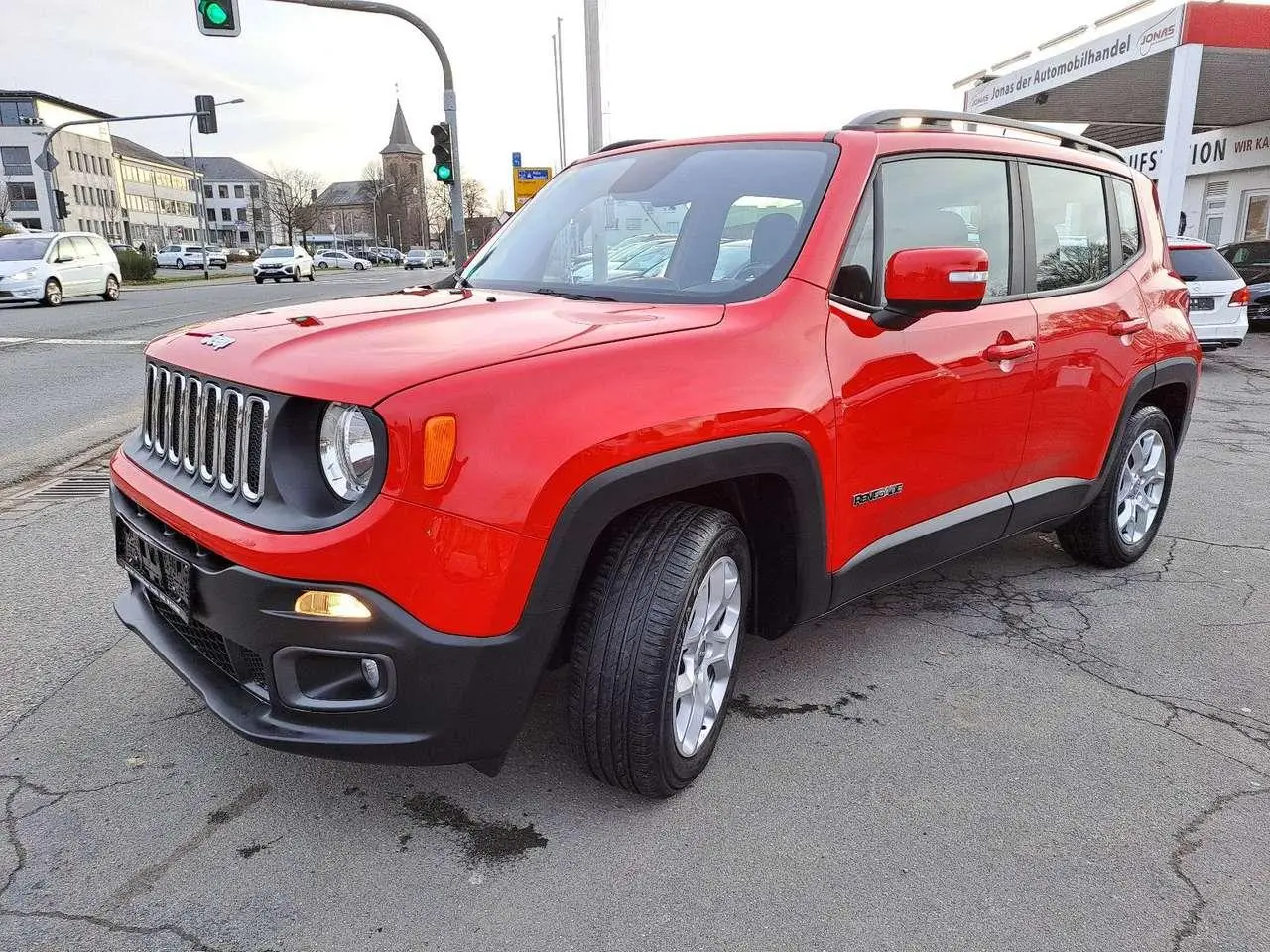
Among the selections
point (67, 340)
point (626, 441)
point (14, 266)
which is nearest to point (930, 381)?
point (626, 441)

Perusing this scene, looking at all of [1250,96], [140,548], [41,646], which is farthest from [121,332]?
[1250,96]

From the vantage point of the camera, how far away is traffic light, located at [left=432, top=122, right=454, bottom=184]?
52.0 ft

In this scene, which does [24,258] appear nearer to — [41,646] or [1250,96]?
[41,646]

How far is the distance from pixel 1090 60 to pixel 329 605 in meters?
19.9

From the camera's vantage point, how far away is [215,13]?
1333 cm

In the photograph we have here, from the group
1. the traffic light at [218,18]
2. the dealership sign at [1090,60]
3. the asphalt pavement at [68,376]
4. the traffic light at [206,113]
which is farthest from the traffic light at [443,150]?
the traffic light at [206,113]

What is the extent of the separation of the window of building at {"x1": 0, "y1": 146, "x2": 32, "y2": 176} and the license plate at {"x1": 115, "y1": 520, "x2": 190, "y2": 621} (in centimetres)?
10654

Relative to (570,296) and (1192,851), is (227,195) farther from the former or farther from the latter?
(1192,851)

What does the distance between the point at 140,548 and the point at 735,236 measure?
1.92 meters

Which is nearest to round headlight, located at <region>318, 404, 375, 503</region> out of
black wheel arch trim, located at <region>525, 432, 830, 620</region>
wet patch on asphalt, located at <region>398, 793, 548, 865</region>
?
black wheel arch trim, located at <region>525, 432, 830, 620</region>

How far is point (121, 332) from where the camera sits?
565 inches

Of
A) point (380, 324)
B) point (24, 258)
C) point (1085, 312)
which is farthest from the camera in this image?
point (24, 258)

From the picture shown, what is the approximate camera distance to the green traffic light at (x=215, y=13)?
1327 cm

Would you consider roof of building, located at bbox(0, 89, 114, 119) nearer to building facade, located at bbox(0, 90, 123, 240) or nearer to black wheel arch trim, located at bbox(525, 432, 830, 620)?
building facade, located at bbox(0, 90, 123, 240)
